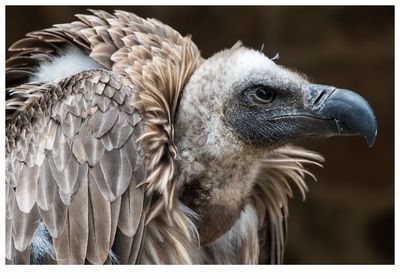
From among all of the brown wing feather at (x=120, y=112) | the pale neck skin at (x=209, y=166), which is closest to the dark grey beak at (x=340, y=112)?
the pale neck skin at (x=209, y=166)

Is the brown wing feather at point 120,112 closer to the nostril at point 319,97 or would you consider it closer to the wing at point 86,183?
the wing at point 86,183

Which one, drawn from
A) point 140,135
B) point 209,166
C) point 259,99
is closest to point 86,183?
point 140,135

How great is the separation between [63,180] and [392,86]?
2.08 meters

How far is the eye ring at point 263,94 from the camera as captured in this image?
84.4 inches

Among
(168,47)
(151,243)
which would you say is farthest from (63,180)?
(168,47)

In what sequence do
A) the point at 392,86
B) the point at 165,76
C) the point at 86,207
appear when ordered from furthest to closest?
1. the point at 392,86
2. the point at 165,76
3. the point at 86,207

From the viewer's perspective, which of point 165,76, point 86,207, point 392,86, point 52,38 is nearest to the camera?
point 86,207

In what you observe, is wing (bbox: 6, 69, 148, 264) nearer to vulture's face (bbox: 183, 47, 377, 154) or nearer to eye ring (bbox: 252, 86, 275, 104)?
vulture's face (bbox: 183, 47, 377, 154)

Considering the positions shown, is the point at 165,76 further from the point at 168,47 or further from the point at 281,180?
the point at 281,180

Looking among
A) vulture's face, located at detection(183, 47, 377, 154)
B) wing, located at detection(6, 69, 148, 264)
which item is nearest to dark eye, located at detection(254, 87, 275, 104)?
vulture's face, located at detection(183, 47, 377, 154)

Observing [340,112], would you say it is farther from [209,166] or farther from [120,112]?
[120,112]

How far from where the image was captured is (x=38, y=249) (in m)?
2.00

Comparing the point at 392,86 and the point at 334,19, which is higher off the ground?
the point at 334,19

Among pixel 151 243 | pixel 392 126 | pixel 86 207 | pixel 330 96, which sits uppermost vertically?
pixel 330 96
